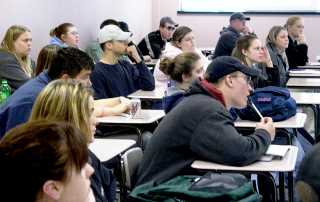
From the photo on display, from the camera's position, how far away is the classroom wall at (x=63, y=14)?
223 inches

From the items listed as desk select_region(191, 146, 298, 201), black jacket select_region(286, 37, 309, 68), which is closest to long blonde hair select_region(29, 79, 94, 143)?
desk select_region(191, 146, 298, 201)

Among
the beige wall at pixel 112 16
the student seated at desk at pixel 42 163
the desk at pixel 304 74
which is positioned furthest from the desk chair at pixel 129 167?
the desk at pixel 304 74

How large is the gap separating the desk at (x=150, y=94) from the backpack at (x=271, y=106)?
44.6 inches

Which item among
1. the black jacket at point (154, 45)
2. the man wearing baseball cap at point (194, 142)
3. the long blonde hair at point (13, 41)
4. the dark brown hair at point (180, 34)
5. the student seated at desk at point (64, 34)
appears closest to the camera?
the man wearing baseball cap at point (194, 142)

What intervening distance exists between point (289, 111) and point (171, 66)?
2.96ft

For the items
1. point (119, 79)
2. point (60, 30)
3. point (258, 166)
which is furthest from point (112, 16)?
point (258, 166)

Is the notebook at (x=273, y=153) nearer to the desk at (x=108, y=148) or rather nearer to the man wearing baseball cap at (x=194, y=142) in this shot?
the man wearing baseball cap at (x=194, y=142)

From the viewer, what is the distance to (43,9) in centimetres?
627

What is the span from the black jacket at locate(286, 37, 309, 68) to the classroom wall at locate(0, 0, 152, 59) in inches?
105

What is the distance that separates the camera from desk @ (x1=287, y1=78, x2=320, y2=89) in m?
6.01

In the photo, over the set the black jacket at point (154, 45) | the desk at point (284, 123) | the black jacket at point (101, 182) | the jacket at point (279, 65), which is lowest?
the black jacket at point (154, 45)

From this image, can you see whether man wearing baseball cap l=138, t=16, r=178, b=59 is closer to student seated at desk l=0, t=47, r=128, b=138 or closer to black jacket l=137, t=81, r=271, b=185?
student seated at desk l=0, t=47, r=128, b=138

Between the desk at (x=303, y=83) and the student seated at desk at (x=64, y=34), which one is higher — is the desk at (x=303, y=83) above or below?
below

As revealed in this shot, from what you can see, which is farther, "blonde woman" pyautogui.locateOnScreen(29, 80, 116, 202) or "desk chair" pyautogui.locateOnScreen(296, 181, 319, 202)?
"blonde woman" pyautogui.locateOnScreen(29, 80, 116, 202)
